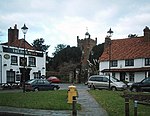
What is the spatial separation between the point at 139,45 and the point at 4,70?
24.0 m

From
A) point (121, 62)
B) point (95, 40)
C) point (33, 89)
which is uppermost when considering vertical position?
point (95, 40)

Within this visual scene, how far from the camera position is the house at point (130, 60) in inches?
2044

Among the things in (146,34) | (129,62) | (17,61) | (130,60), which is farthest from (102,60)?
(17,61)

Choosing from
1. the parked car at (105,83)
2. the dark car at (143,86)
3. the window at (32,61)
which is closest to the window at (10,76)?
the window at (32,61)

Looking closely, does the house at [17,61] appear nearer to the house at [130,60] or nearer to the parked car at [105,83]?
the house at [130,60]

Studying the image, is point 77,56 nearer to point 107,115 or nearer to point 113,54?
point 113,54

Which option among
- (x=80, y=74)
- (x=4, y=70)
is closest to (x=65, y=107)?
(x=4, y=70)

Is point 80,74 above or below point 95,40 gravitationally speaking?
below

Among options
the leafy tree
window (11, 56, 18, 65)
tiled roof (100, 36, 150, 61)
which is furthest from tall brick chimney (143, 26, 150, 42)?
the leafy tree

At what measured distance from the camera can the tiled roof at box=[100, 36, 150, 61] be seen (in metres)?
53.4

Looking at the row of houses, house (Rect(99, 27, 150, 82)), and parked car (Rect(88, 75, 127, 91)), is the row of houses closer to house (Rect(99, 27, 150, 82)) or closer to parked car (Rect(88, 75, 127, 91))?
house (Rect(99, 27, 150, 82))

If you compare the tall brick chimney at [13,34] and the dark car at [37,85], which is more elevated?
the tall brick chimney at [13,34]

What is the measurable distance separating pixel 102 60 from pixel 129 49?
209 inches

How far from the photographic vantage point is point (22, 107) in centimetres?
1727
